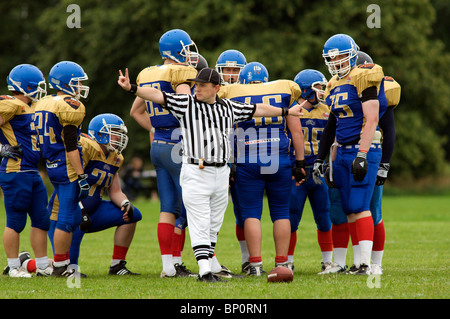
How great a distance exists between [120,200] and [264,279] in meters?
1.93

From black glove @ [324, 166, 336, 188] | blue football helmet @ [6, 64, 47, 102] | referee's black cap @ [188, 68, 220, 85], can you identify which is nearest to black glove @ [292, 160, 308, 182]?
black glove @ [324, 166, 336, 188]

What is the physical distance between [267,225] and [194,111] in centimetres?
841

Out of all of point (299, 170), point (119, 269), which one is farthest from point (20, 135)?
point (299, 170)

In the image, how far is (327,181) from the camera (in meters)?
6.82

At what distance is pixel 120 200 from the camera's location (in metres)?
7.32

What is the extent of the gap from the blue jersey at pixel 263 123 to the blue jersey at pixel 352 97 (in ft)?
1.38

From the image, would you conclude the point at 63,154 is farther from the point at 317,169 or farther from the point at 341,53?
the point at 341,53

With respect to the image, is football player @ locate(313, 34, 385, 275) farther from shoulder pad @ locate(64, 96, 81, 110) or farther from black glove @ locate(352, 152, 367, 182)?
shoulder pad @ locate(64, 96, 81, 110)

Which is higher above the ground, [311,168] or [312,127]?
[312,127]

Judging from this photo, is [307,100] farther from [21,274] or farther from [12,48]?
[12,48]

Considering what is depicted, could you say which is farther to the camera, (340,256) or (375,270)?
(340,256)

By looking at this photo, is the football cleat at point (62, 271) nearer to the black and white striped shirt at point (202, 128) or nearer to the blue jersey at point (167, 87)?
the blue jersey at point (167, 87)

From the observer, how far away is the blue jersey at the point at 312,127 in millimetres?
7570
